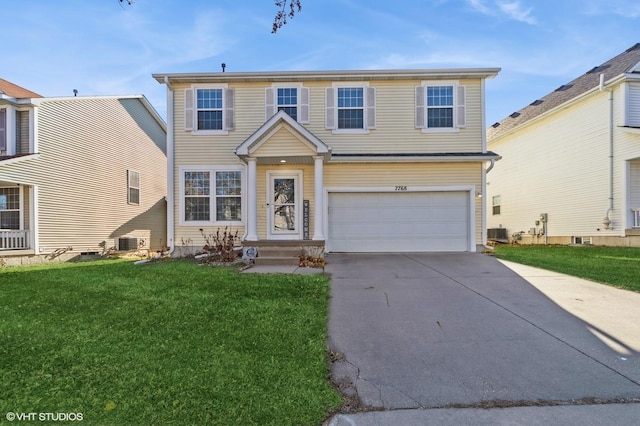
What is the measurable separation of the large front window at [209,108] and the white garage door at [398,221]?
446cm

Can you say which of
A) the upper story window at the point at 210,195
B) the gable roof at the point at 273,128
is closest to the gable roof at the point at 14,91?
the upper story window at the point at 210,195

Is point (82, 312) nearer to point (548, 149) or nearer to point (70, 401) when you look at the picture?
point (70, 401)

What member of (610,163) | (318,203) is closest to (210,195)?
(318,203)

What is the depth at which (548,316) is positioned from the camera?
5.30 metres

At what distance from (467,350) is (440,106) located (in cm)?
942

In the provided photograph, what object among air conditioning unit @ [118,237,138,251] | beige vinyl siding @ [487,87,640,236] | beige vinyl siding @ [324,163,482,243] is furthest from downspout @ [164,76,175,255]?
beige vinyl siding @ [487,87,640,236]

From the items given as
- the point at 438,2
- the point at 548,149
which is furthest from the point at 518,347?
the point at 548,149

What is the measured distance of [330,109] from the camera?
11.9 meters

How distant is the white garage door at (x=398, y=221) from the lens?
1171 centimetres

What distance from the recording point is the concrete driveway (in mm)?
3357

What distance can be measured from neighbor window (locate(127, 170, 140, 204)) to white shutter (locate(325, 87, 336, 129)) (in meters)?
10.4

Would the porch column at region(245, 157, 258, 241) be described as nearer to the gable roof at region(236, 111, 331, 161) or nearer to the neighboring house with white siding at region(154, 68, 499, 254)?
the gable roof at region(236, 111, 331, 161)

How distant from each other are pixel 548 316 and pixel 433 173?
275 inches

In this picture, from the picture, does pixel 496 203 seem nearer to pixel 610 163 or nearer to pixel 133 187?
pixel 610 163
